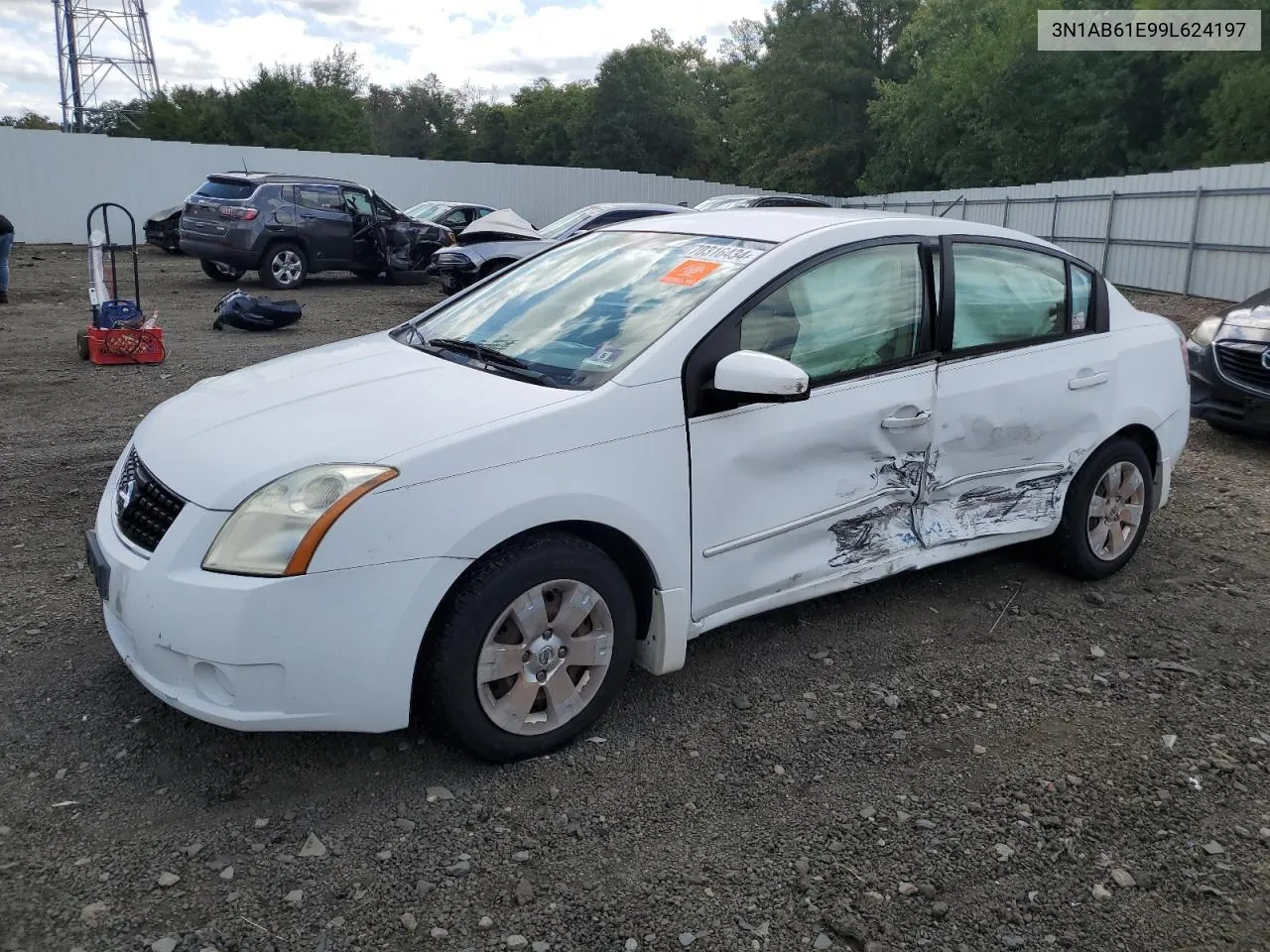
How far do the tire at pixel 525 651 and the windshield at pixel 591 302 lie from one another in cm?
60

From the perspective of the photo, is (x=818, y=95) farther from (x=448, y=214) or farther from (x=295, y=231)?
(x=295, y=231)

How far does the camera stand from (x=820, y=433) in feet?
11.8

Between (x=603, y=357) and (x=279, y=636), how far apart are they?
1.33 meters

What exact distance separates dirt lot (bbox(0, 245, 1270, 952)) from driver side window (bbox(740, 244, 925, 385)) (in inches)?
44.6

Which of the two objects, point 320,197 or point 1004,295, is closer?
point 1004,295

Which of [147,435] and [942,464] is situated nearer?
[147,435]

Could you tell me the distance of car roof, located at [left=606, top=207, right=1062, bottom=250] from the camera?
3.84m

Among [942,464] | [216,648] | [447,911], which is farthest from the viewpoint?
[942,464]

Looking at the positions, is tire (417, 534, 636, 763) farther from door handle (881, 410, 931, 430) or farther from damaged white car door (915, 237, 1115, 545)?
damaged white car door (915, 237, 1115, 545)

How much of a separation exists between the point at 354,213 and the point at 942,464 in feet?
49.2

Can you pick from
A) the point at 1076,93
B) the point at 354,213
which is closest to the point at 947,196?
the point at 1076,93

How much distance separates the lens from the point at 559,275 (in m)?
4.08

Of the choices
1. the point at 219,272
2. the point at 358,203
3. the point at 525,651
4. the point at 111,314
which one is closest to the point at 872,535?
the point at 525,651

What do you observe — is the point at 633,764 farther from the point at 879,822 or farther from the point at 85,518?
the point at 85,518
